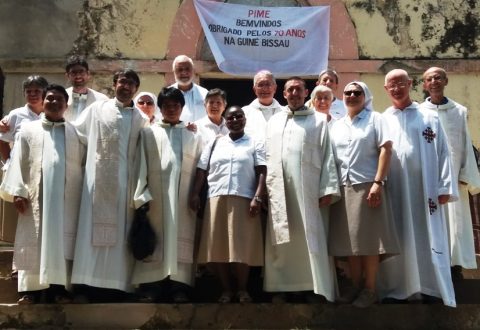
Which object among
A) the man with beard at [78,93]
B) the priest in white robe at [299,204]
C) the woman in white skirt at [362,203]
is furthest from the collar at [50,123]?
the woman in white skirt at [362,203]

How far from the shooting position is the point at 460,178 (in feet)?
20.9

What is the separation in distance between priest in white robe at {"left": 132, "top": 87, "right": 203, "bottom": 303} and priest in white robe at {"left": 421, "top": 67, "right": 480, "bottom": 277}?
6.68 feet

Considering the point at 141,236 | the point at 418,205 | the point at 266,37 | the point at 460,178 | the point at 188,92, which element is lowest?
the point at 141,236

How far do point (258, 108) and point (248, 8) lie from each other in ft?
9.53

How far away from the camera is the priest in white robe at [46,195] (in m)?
5.54

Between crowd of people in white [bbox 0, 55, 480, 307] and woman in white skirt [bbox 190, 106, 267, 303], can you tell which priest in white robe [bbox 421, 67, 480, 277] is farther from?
woman in white skirt [bbox 190, 106, 267, 303]

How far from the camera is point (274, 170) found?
18.9 feet

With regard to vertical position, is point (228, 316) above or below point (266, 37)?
below

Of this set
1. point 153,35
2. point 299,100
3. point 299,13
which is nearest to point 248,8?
point 299,13

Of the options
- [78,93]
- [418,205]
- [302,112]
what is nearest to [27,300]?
[78,93]

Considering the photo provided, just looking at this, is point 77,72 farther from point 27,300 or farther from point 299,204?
point 299,204

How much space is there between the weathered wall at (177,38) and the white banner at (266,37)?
0.47 ft

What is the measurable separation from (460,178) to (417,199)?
2.47 feet

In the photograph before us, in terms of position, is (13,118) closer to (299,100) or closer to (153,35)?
(299,100)
